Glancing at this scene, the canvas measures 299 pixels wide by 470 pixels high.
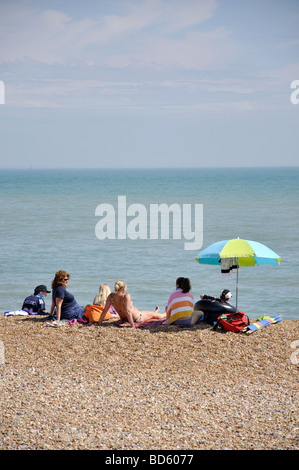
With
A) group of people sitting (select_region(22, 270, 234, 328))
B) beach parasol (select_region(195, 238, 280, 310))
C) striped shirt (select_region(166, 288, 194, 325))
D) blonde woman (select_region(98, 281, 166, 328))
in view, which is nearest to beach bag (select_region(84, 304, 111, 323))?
group of people sitting (select_region(22, 270, 234, 328))

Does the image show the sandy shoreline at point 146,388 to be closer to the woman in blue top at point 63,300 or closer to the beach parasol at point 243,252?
the woman in blue top at point 63,300

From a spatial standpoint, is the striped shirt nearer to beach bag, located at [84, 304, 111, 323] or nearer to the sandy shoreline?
the sandy shoreline

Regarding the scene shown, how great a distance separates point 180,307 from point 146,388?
228 cm

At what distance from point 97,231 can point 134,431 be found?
24.3m

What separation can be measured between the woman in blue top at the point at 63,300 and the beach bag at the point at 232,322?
8.02 feet

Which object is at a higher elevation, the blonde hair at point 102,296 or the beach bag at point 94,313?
the blonde hair at point 102,296

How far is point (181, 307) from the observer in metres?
9.68

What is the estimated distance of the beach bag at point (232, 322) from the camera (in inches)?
368

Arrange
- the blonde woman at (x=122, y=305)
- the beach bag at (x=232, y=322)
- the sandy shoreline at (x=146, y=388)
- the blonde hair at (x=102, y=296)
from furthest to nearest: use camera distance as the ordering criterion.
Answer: the blonde hair at (x=102, y=296) → the blonde woman at (x=122, y=305) → the beach bag at (x=232, y=322) → the sandy shoreline at (x=146, y=388)

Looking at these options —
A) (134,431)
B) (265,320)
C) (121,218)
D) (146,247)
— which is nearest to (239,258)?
(265,320)

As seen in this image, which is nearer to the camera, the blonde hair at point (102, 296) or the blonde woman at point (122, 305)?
the blonde woman at point (122, 305)

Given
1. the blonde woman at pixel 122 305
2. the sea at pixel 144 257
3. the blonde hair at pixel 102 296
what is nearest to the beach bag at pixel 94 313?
the blonde woman at pixel 122 305

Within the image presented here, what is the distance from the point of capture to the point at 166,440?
6168mm
